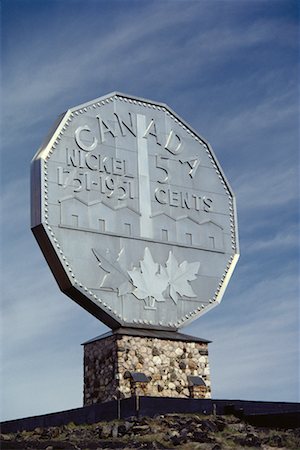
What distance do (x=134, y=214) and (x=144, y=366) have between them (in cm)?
383

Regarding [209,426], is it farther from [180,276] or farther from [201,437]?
[180,276]

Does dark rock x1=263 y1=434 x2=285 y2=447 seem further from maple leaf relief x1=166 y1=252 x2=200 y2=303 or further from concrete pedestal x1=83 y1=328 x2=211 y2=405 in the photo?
maple leaf relief x1=166 y1=252 x2=200 y2=303

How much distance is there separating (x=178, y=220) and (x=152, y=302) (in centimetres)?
250

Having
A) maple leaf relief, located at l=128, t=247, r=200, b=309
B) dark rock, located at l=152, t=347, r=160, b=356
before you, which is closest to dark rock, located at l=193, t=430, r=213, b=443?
dark rock, located at l=152, t=347, r=160, b=356

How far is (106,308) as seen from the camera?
2000 centimetres

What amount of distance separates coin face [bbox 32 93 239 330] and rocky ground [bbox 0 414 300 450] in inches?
143

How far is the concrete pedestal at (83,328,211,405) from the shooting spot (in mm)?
19766

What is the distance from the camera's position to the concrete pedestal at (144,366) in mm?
19766

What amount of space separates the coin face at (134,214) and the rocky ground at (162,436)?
362 cm

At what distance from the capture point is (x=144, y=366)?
2022 cm

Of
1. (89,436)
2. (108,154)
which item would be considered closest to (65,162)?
(108,154)

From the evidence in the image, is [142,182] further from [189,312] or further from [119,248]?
[189,312]

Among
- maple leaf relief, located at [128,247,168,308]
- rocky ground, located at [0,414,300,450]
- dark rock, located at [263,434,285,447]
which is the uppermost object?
maple leaf relief, located at [128,247,168,308]

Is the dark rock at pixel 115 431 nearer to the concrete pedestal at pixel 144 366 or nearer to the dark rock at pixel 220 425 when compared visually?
the dark rock at pixel 220 425
